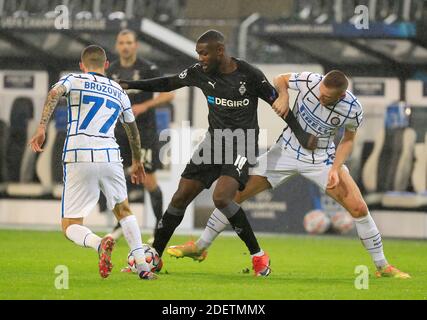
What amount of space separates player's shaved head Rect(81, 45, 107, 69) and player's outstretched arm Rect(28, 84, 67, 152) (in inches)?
15.4

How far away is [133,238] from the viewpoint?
9.88m

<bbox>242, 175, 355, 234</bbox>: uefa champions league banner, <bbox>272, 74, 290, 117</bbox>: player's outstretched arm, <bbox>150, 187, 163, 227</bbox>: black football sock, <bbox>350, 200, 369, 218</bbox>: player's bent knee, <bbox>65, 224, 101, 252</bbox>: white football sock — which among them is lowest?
<bbox>242, 175, 355, 234</bbox>: uefa champions league banner

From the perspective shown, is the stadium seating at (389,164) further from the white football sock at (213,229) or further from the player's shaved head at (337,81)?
the player's shaved head at (337,81)

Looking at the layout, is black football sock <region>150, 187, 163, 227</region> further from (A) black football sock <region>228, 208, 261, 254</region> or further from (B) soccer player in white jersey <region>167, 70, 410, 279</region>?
(A) black football sock <region>228, 208, 261, 254</region>

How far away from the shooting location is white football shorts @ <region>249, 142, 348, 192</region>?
11.1 metres

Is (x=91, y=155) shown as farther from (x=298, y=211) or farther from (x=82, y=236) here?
(x=298, y=211)

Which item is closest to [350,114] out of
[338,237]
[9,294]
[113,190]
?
[113,190]

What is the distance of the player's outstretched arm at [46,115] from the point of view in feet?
31.1

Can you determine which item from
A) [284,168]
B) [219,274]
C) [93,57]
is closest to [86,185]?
[93,57]

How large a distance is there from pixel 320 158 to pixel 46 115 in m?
2.80

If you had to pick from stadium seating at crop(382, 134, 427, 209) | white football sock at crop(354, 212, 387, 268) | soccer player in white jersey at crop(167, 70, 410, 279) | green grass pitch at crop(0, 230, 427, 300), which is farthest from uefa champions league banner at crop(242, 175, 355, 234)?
white football sock at crop(354, 212, 387, 268)

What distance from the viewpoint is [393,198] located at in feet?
58.1

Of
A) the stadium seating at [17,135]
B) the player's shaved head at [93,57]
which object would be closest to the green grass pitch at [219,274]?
the player's shaved head at [93,57]

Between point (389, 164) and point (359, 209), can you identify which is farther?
point (389, 164)
